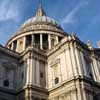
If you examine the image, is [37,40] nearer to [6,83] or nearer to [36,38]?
[36,38]

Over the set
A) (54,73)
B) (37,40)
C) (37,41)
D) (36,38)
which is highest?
(36,38)

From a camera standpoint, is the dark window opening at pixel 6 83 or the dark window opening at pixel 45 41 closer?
the dark window opening at pixel 6 83

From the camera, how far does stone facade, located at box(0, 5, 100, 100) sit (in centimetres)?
2416

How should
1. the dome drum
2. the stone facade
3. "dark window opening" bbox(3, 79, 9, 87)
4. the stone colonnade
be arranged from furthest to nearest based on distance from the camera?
the dome drum
the stone colonnade
"dark window opening" bbox(3, 79, 9, 87)
the stone facade

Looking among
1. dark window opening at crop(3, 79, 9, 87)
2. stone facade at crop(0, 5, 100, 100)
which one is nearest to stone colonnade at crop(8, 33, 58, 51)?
stone facade at crop(0, 5, 100, 100)

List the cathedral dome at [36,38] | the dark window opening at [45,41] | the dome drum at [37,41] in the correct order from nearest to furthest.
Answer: the dome drum at [37,41] < the dark window opening at [45,41] < the cathedral dome at [36,38]

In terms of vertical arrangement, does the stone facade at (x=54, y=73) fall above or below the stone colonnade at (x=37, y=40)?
below

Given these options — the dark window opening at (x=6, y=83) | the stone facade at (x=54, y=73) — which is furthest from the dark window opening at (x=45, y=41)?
the dark window opening at (x=6, y=83)

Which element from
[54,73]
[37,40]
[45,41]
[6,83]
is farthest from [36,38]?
[6,83]

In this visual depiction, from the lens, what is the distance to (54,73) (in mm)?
28828

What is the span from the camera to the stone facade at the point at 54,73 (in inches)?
951

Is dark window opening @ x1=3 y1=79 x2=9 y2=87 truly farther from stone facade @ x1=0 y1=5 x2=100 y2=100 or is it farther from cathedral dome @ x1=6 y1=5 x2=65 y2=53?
cathedral dome @ x1=6 y1=5 x2=65 y2=53

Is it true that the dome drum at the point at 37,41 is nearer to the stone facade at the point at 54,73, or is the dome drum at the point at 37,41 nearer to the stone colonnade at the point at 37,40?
the stone colonnade at the point at 37,40

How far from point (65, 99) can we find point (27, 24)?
3096 centimetres
